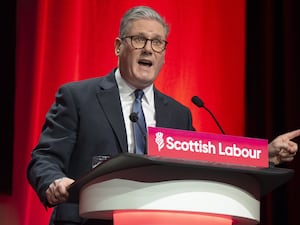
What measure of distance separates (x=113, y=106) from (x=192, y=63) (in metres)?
1.36

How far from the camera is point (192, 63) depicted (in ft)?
11.7

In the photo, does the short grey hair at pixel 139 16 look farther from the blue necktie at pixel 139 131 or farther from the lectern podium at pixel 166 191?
the lectern podium at pixel 166 191

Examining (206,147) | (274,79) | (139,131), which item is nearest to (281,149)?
(139,131)

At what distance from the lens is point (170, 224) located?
1.51 meters

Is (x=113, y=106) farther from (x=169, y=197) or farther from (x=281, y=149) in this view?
(x=169, y=197)

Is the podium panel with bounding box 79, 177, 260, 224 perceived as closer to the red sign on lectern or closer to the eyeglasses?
the red sign on lectern

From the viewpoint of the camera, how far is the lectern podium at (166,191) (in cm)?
150

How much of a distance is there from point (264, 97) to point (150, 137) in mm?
2106

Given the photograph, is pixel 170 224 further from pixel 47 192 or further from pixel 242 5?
pixel 242 5

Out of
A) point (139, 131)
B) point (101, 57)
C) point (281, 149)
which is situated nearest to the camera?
point (281, 149)

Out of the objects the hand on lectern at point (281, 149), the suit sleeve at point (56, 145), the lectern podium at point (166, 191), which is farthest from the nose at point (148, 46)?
the lectern podium at point (166, 191)

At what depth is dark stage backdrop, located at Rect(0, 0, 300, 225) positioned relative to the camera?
320 cm

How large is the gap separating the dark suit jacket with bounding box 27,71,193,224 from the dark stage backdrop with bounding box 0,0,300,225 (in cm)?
82

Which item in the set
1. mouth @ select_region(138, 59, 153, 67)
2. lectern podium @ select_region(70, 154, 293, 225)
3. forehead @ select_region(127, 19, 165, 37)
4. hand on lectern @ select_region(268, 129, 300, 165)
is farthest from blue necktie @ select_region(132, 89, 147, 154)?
lectern podium @ select_region(70, 154, 293, 225)
